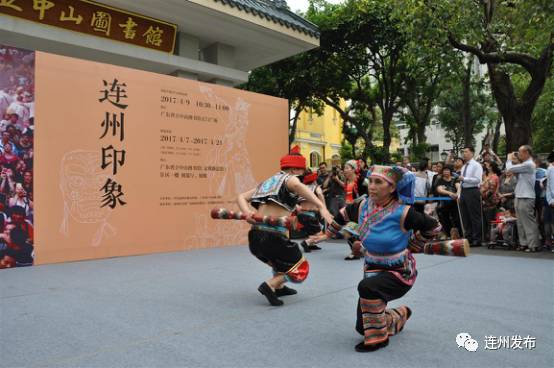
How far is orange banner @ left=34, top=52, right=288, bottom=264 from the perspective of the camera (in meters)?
6.67

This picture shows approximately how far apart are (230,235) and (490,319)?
5.77 m

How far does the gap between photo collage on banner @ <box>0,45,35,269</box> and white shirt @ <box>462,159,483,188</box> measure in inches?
272

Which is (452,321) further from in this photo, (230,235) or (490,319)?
(230,235)

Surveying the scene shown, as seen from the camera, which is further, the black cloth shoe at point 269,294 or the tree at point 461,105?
the tree at point 461,105

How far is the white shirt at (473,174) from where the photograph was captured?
802 centimetres

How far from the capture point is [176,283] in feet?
17.1

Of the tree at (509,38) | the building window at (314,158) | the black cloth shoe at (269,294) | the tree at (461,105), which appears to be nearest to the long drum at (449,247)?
the black cloth shoe at (269,294)

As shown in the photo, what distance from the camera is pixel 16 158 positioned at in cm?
628

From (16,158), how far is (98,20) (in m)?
3.20

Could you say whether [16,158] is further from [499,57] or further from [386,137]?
[386,137]

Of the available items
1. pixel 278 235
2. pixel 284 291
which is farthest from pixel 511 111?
pixel 278 235

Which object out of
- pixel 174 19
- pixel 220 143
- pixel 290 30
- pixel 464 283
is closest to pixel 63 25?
pixel 174 19

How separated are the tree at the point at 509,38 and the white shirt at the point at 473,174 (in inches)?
103

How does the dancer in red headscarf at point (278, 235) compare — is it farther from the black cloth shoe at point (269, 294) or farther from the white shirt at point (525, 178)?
the white shirt at point (525, 178)
